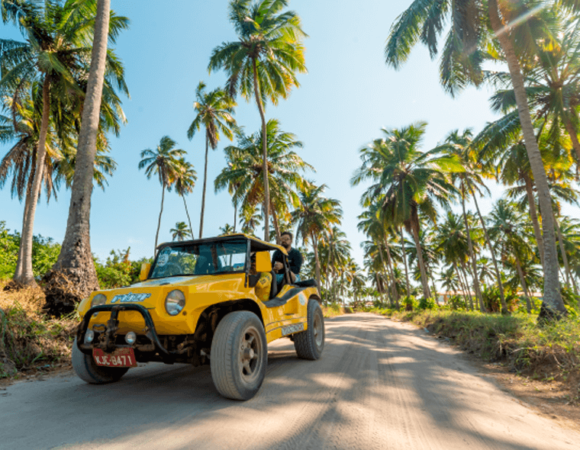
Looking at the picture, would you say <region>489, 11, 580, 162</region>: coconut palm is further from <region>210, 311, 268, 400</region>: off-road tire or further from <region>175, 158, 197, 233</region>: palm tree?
<region>175, 158, 197, 233</region>: palm tree

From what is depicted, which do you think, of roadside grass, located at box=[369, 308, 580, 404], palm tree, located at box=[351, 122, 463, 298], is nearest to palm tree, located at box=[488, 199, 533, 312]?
palm tree, located at box=[351, 122, 463, 298]

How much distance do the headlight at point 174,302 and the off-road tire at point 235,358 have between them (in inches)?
17.9

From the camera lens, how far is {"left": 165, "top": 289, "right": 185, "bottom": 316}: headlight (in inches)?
112

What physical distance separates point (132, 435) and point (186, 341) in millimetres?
893

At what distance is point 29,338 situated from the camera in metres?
4.89

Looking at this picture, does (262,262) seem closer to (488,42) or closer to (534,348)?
(534,348)

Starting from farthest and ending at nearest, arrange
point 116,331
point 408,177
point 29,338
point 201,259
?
point 408,177 → point 29,338 → point 201,259 → point 116,331

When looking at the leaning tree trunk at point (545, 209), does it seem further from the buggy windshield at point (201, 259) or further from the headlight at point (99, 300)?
the headlight at point (99, 300)

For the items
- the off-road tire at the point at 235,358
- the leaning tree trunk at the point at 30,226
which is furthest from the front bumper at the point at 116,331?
the leaning tree trunk at the point at 30,226

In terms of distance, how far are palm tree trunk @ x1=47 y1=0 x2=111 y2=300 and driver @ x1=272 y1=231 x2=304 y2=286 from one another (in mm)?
4263

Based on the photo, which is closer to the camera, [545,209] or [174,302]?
[174,302]

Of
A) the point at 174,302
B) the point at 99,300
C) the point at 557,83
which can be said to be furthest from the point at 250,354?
the point at 557,83

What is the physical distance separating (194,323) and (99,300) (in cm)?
116

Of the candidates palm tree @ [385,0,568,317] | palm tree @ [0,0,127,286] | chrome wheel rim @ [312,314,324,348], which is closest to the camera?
chrome wheel rim @ [312,314,324,348]
